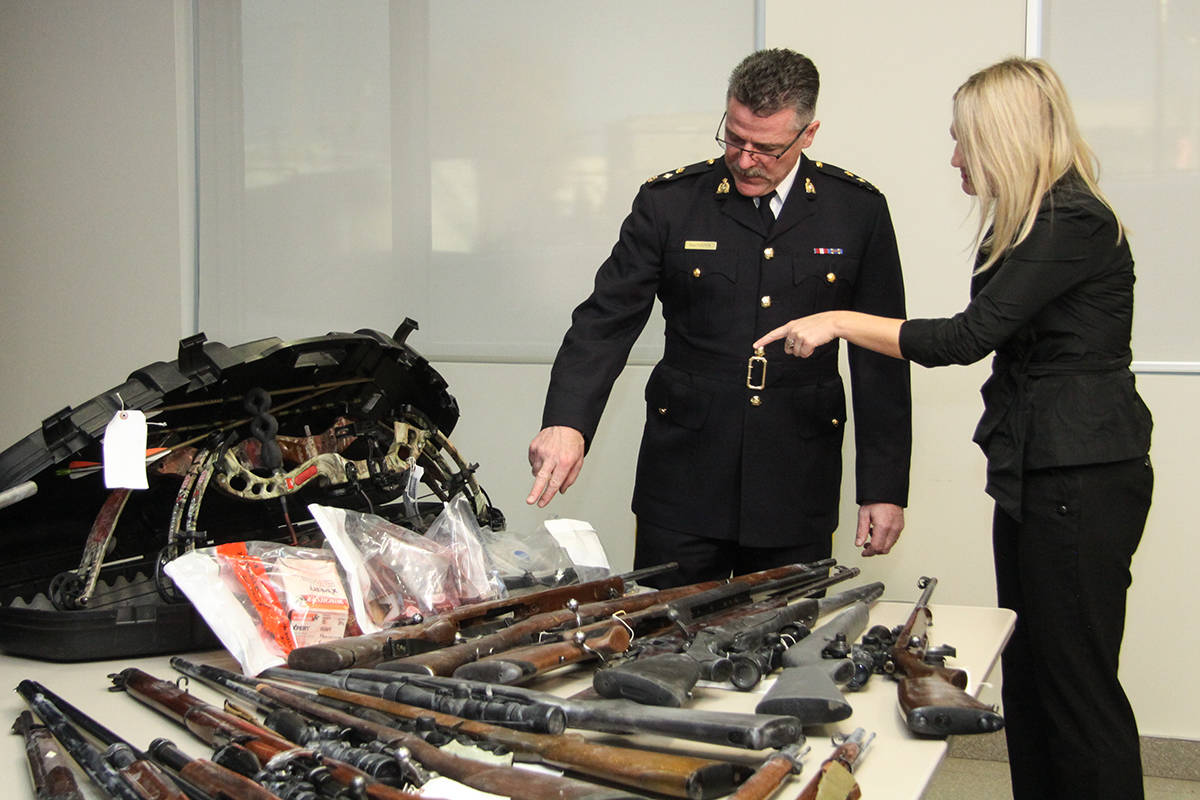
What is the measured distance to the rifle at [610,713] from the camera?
110cm

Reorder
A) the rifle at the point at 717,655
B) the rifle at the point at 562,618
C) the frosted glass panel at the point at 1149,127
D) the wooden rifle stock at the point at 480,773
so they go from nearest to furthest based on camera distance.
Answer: the wooden rifle stock at the point at 480,773 → the rifle at the point at 717,655 → the rifle at the point at 562,618 → the frosted glass panel at the point at 1149,127

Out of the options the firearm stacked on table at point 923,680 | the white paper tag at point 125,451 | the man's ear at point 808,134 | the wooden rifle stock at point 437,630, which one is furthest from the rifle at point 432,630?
the man's ear at point 808,134

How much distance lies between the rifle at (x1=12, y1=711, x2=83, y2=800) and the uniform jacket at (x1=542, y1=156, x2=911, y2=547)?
1108mm

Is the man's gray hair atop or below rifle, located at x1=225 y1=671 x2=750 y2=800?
atop

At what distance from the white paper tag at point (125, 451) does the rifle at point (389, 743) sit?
29cm

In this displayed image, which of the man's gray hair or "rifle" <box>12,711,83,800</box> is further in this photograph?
the man's gray hair

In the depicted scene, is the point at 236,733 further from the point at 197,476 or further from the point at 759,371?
the point at 759,371

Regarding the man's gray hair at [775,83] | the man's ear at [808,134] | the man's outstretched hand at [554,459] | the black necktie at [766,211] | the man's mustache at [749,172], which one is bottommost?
the man's outstretched hand at [554,459]

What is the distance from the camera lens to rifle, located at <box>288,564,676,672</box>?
55.7 inches

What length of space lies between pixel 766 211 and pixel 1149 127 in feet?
4.22

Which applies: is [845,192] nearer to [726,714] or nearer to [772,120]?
[772,120]

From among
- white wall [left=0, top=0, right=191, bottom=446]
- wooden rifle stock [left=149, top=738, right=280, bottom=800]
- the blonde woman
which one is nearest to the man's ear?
the blonde woman

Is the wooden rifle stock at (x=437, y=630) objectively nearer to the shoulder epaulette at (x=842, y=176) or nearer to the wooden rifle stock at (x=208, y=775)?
the wooden rifle stock at (x=208, y=775)

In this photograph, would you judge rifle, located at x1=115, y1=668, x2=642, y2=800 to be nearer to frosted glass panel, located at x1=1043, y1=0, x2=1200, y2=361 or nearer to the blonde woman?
the blonde woman
